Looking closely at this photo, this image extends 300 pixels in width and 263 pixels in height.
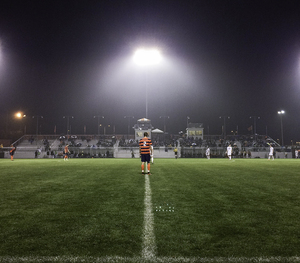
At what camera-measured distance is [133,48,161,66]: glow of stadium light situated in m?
29.8

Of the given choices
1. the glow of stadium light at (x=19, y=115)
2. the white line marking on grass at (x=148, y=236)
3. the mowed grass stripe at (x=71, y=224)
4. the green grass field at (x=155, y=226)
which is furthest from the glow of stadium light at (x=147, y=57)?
the glow of stadium light at (x=19, y=115)

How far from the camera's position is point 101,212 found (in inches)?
175

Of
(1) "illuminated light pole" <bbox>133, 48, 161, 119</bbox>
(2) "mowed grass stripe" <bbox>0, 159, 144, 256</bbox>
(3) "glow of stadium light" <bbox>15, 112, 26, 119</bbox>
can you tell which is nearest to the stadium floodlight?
(3) "glow of stadium light" <bbox>15, 112, 26, 119</bbox>

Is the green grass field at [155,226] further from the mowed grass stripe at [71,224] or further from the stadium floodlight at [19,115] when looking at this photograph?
the stadium floodlight at [19,115]

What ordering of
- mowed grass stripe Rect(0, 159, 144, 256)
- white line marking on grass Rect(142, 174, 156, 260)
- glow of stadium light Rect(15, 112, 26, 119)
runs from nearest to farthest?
1. white line marking on grass Rect(142, 174, 156, 260)
2. mowed grass stripe Rect(0, 159, 144, 256)
3. glow of stadium light Rect(15, 112, 26, 119)

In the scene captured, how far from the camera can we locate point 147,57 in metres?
30.4

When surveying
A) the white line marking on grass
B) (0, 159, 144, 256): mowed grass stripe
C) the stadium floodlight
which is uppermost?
the stadium floodlight

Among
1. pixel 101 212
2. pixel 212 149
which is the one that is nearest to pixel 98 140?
pixel 212 149

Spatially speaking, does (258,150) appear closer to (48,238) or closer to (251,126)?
(251,126)

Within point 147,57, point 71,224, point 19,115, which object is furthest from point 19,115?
point 71,224

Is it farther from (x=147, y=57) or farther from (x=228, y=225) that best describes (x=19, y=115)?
(x=228, y=225)

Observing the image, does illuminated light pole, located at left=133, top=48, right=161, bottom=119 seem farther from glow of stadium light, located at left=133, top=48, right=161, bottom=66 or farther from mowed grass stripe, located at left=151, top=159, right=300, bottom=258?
mowed grass stripe, located at left=151, top=159, right=300, bottom=258

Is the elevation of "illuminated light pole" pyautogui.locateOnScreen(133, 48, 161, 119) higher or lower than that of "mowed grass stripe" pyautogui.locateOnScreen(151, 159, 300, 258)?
higher

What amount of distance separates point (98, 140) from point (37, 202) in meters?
44.7
